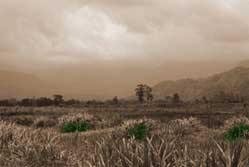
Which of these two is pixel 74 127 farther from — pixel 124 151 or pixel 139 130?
pixel 124 151

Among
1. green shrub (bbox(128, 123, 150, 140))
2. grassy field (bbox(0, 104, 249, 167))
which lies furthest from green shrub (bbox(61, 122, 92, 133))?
green shrub (bbox(128, 123, 150, 140))

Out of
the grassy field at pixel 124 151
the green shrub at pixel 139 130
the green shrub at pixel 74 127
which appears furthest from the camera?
the green shrub at pixel 74 127

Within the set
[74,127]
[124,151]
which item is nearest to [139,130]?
[74,127]

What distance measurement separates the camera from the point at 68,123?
26047 millimetres

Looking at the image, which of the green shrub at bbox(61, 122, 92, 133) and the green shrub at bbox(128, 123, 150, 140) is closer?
the green shrub at bbox(128, 123, 150, 140)

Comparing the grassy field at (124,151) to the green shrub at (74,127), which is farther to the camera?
the green shrub at (74,127)

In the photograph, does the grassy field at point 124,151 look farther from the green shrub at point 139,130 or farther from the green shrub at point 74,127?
the green shrub at point 74,127

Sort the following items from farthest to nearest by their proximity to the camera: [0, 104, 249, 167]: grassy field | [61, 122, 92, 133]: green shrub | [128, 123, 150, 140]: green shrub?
[61, 122, 92, 133]: green shrub < [128, 123, 150, 140]: green shrub < [0, 104, 249, 167]: grassy field

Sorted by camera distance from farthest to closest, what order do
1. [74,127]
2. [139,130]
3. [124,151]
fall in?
[74,127] < [139,130] < [124,151]

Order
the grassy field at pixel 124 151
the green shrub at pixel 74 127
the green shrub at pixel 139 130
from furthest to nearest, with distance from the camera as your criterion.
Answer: the green shrub at pixel 74 127, the green shrub at pixel 139 130, the grassy field at pixel 124 151

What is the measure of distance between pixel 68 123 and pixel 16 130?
9.79 metres

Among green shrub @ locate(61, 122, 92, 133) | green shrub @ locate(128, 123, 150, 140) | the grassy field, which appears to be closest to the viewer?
the grassy field

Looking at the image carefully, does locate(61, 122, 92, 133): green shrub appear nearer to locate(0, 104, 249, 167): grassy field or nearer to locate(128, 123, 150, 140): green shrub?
locate(0, 104, 249, 167): grassy field

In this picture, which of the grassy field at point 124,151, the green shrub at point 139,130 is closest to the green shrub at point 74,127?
the grassy field at point 124,151
